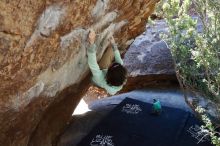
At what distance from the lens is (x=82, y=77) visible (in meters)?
5.43

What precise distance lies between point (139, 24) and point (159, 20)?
2984 mm

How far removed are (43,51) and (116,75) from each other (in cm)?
118

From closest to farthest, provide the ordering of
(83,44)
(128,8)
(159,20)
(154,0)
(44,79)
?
(44,79)
(83,44)
(128,8)
(154,0)
(159,20)

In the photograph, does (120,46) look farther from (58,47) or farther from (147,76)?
(58,47)

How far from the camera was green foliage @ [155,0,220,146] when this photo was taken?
16.1ft

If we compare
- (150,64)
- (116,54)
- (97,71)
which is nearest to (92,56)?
(97,71)

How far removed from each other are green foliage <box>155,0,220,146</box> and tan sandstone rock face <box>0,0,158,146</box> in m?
0.57

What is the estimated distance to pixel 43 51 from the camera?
4047mm

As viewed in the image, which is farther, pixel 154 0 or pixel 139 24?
pixel 139 24

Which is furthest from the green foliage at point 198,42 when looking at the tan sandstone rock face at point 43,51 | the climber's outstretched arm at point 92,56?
the climber's outstretched arm at point 92,56

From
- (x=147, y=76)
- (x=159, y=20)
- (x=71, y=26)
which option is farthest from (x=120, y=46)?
(x=159, y=20)

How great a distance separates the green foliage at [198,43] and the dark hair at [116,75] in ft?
2.96

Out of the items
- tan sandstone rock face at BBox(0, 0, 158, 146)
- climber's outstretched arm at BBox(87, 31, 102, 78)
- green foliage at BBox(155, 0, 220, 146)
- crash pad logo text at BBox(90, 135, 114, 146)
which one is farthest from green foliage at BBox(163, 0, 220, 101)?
crash pad logo text at BBox(90, 135, 114, 146)

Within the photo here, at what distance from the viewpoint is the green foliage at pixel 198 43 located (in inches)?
193
